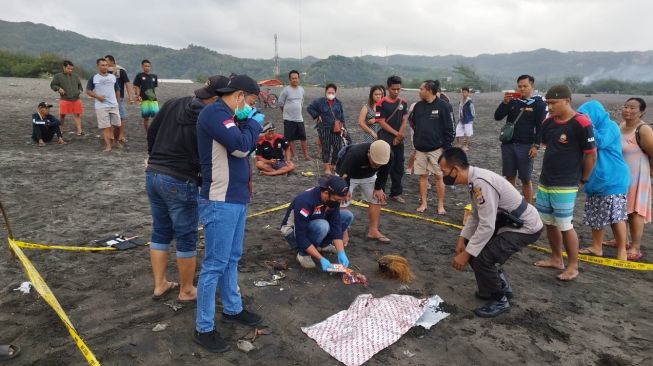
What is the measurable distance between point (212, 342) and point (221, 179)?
1208 mm

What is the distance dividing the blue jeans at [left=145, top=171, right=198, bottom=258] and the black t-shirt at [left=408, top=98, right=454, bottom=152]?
4023 millimetres

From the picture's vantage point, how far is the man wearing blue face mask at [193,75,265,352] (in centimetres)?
291

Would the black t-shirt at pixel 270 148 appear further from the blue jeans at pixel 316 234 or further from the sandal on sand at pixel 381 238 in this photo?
the blue jeans at pixel 316 234

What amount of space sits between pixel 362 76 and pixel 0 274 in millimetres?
85176

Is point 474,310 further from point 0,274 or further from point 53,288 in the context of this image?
point 0,274

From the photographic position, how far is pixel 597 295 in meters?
4.33

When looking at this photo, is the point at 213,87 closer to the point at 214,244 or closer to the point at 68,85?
the point at 214,244

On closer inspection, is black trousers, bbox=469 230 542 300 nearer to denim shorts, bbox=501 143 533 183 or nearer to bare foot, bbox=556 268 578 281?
bare foot, bbox=556 268 578 281

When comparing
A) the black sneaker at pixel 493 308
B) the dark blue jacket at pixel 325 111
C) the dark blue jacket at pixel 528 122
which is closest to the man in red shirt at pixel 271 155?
the dark blue jacket at pixel 325 111

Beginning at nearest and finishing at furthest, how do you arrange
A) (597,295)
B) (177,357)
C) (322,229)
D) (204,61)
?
1. (177,357)
2. (597,295)
3. (322,229)
4. (204,61)

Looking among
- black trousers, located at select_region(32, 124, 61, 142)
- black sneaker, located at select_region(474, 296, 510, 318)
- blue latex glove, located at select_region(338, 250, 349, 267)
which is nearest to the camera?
black sneaker, located at select_region(474, 296, 510, 318)

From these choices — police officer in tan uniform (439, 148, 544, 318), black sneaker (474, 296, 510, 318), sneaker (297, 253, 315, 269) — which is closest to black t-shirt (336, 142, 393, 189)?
sneaker (297, 253, 315, 269)

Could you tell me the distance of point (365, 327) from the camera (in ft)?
11.7

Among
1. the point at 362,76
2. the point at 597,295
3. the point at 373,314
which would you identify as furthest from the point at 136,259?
the point at 362,76
